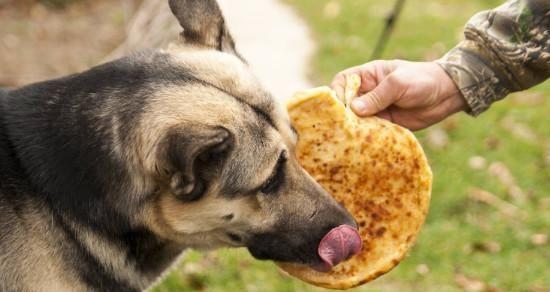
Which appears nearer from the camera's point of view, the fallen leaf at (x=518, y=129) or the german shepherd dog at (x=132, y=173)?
the german shepherd dog at (x=132, y=173)

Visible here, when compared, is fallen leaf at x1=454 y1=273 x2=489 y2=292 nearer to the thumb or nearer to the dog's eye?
the thumb

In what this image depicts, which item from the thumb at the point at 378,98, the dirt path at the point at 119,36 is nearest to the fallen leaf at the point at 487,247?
the thumb at the point at 378,98

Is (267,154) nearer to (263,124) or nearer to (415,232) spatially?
(263,124)

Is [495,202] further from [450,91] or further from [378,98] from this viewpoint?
[378,98]

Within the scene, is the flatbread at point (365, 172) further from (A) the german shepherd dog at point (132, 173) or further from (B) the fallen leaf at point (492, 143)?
(B) the fallen leaf at point (492, 143)

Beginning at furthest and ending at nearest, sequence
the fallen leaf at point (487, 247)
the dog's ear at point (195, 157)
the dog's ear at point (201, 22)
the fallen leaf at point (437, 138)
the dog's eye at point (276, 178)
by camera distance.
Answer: the fallen leaf at point (437, 138) → the fallen leaf at point (487, 247) → the dog's ear at point (201, 22) → the dog's eye at point (276, 178) → the dog's ear at point (195, 157)

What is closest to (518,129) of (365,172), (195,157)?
(365,172)

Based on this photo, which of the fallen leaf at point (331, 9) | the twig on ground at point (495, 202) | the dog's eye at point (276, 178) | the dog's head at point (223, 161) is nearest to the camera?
the dog's head at point (223, 161)
